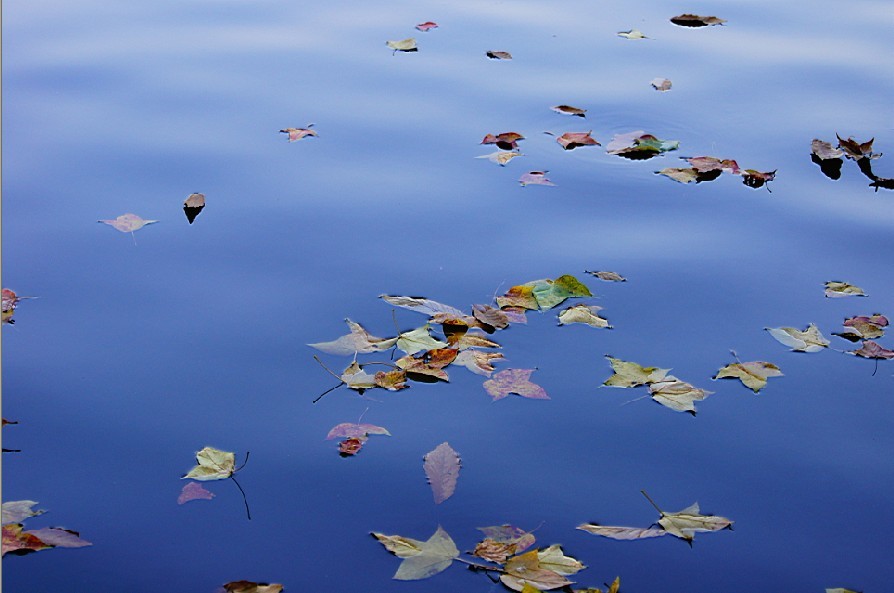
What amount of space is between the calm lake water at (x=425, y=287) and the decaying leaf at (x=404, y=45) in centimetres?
7

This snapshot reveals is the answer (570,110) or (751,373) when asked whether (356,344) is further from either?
(570,110)

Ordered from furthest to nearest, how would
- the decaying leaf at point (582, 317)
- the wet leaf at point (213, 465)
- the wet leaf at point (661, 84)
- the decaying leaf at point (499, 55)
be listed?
the decaying leaf at point (499, 55)
the wet leaf at point (661, 84)
the decaying leaf at point (582, 317)
the wet leaf at point (213, 465)

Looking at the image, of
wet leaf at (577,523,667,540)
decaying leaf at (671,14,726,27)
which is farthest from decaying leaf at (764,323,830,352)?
decaying leaf at (671,14,726,27)

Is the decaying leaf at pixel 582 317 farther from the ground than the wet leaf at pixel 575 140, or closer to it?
closer to it

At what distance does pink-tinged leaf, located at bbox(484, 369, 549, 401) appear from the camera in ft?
7.72

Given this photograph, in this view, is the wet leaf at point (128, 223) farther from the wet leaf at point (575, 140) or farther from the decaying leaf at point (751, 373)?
the decaying leaf at point (751, 373)

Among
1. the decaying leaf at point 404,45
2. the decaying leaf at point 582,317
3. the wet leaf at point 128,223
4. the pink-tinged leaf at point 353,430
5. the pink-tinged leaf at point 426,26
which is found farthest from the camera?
the pink-tinged leaf at point 426,26

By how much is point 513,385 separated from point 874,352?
40.7 inches

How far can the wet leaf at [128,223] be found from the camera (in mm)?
3078

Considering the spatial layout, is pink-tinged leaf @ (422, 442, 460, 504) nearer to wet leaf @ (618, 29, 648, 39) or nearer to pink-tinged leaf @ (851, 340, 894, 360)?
pink-tinged leaf @ (851, 340, 894, 360)

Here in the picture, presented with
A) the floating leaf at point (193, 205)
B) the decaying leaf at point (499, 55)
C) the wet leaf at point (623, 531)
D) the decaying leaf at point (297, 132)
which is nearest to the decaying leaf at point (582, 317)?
the wet leaf at point (623, 531)

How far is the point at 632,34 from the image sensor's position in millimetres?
4785

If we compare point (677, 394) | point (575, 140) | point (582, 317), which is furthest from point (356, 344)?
point (575, 140)

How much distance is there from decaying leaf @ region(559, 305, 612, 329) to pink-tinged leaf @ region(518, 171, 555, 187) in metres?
0.85
